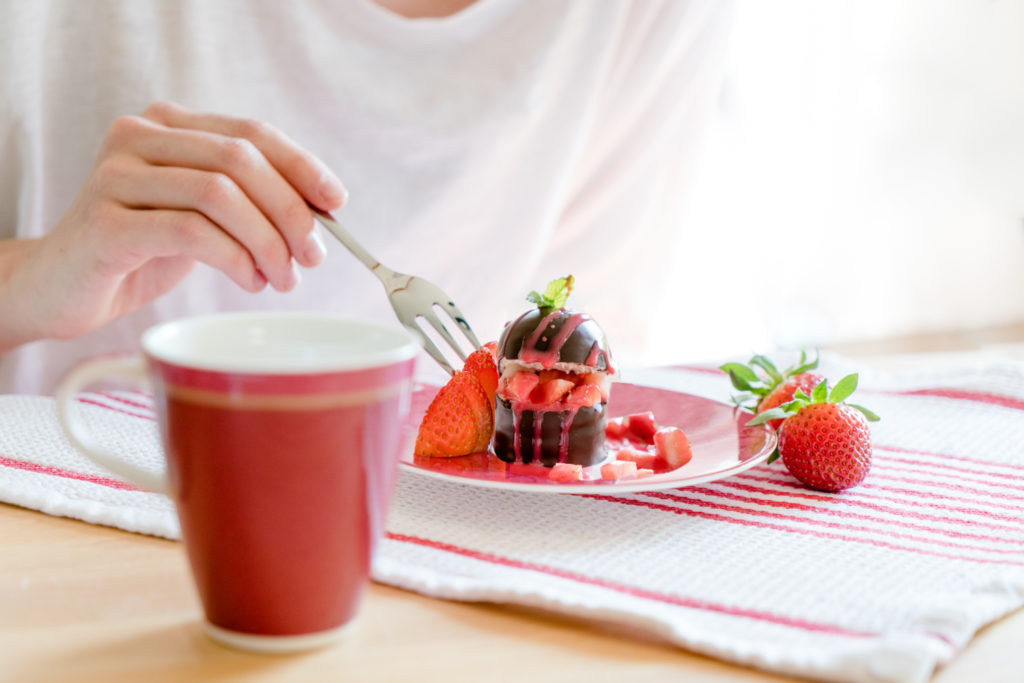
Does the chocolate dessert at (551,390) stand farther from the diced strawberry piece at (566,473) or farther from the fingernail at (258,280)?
the fingernail at (258,280)

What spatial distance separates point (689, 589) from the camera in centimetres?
50

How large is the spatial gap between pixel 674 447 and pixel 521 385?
119mm

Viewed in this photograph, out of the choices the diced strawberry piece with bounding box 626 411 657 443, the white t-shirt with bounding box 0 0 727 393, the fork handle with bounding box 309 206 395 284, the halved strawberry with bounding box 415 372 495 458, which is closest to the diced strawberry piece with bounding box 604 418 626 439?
the diced strawberry piece with bounding box 626 411 657 443

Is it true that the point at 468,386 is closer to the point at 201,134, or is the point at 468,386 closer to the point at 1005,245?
the point at 201,134

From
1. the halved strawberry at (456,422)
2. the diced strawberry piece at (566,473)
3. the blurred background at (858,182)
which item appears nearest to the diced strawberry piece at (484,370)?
the halved strawberry at (456,422)

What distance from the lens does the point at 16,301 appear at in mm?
979

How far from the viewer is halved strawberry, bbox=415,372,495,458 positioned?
2.25 feet

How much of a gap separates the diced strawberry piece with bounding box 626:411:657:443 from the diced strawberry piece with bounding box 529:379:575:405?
8cm

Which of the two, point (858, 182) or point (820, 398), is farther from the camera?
point (858, 182)

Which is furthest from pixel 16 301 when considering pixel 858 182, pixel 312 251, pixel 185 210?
pixel 858 182

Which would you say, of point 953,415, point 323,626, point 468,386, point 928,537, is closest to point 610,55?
point 953,415

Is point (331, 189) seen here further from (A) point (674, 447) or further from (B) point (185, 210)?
(A) point (674, 447)

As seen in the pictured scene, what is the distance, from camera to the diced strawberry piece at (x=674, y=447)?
691mm

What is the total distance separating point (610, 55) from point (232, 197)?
102cm
